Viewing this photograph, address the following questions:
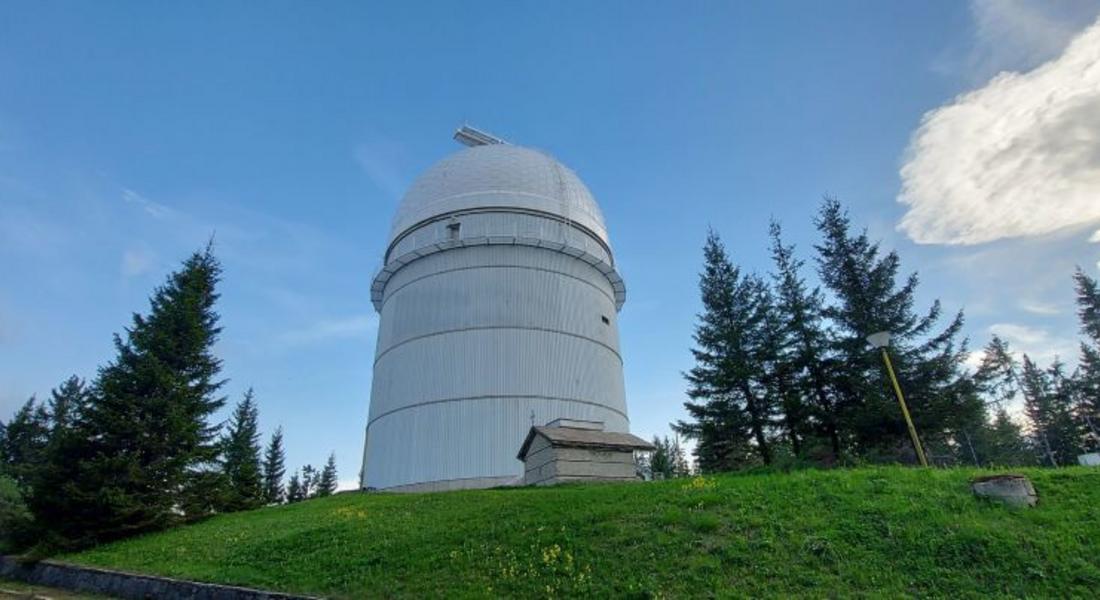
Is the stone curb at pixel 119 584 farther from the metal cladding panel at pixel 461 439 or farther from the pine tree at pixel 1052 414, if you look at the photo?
the pine tree at pixel 1052 414

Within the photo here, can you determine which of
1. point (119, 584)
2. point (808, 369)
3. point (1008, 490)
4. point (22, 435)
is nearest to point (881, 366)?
point (808, 369)

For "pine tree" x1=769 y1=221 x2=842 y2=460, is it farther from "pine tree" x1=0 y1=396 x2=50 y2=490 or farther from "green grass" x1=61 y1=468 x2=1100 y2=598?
"pine tree" x1=0 y1=396 x2=50 y2=490

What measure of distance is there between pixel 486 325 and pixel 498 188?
24.9 ft

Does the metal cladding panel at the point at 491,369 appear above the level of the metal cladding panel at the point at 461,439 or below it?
above

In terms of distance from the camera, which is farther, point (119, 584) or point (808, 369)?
point (808, 369)

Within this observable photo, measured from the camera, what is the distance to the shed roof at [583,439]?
17594 millimetres

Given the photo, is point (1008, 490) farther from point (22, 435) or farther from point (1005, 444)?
point (22, 435)

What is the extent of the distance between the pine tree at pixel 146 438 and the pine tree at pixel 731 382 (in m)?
18.0

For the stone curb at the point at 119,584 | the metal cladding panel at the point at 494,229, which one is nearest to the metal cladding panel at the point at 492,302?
the metal cladding panel at the point at 494,229

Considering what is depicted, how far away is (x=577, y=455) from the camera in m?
17.6

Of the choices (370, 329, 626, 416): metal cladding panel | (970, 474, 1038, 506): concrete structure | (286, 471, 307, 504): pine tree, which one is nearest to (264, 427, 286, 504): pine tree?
(286, 471, 307, 504): pine tree

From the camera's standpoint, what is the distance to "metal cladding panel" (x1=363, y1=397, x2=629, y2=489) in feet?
72.2

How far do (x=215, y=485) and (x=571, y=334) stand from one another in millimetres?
14835

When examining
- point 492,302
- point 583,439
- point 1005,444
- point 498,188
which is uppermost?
point 498,188
